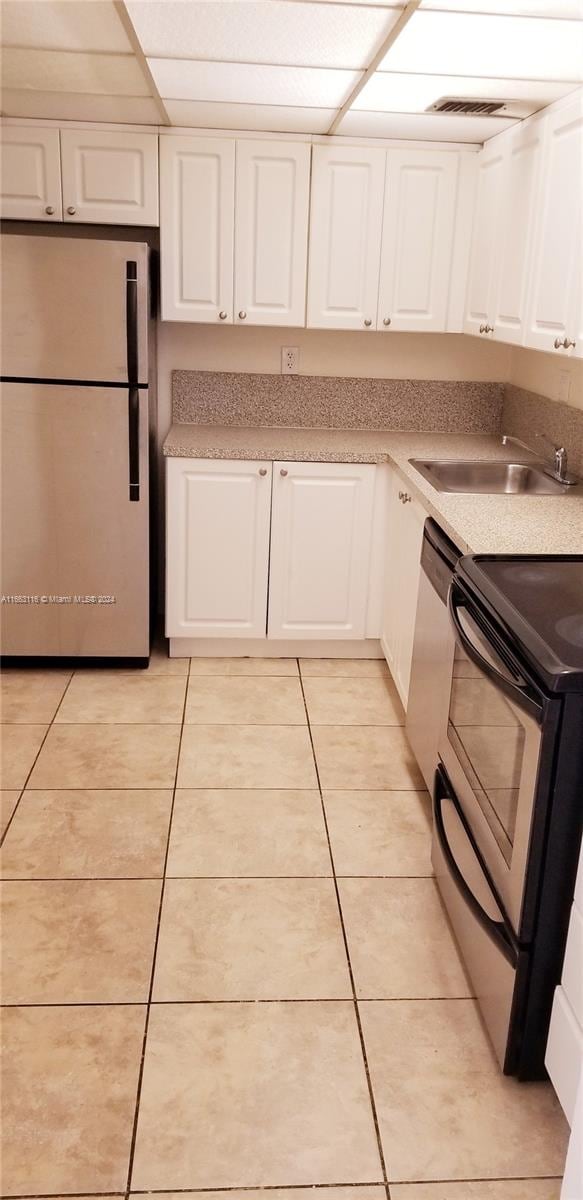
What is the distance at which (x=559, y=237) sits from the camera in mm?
2691

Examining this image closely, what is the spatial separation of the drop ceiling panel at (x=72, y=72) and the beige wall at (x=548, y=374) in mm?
1548

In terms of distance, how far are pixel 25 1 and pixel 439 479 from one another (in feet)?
6.33

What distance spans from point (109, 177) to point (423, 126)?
111 centimetres

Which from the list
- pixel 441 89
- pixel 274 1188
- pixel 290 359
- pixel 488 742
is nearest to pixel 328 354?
pixel 290 359

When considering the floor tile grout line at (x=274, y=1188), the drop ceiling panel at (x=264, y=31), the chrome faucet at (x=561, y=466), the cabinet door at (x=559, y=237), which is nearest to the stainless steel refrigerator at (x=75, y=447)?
the drop ceiling panel at (x=264, y=31)

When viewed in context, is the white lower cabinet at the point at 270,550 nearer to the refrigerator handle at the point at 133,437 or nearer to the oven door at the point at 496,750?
the refrigerator handle at the point at 133,437

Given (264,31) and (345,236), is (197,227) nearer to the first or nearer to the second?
(345,236)

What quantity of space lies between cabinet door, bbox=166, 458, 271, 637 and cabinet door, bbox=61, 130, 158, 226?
90 cm

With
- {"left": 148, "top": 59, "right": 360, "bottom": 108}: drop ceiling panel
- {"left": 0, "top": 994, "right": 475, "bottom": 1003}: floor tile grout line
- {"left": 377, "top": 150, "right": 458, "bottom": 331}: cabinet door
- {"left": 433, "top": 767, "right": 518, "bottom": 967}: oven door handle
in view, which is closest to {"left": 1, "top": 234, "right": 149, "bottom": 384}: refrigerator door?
{"left": 148, "top": 59, "right": 360, "bottom": 108}: drop ceiling panel

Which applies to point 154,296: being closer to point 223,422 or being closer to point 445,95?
point 223,422

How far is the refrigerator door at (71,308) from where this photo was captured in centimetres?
327

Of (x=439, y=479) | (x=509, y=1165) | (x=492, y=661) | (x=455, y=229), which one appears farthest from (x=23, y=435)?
(x=509, y=1165)

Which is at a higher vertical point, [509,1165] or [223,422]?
[223,422]

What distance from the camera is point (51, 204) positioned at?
3.46 m
